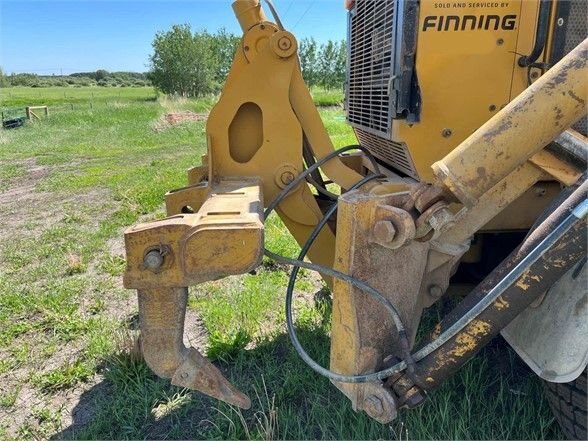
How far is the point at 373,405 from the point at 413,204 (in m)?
0.80

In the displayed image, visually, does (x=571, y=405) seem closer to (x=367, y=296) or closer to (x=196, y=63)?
(x=367, y=296)

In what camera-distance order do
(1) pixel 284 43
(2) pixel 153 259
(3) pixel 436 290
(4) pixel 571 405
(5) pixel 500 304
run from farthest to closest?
(1) pixel 284 43 → (3) pixel 436 290 → (4) pixel 571 405 → (2) pixel 153 259 → (5) pixel 500 304

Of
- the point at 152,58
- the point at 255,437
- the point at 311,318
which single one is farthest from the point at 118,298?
the point at 152,58

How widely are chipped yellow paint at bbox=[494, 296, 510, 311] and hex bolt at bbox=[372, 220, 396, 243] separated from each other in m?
0.40

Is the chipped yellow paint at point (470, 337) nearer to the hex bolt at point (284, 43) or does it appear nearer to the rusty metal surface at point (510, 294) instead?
the rusty metal surface at point (510, 294)

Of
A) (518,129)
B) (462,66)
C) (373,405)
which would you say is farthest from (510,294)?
(462,66)

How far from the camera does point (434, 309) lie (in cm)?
354

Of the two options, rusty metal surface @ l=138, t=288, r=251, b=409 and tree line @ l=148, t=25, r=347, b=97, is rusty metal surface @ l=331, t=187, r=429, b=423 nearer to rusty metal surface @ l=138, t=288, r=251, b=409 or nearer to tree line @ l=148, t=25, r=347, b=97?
rusty metal surface @ l=138, t=288, r=251, b=409

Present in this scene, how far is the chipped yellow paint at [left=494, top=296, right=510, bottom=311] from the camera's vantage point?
1.61 metres

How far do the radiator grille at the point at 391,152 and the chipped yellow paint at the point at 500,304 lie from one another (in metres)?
0.90

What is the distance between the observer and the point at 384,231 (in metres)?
1.67

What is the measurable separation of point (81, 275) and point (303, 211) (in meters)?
2.91

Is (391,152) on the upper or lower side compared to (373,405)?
upper

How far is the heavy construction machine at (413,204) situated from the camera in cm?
154
